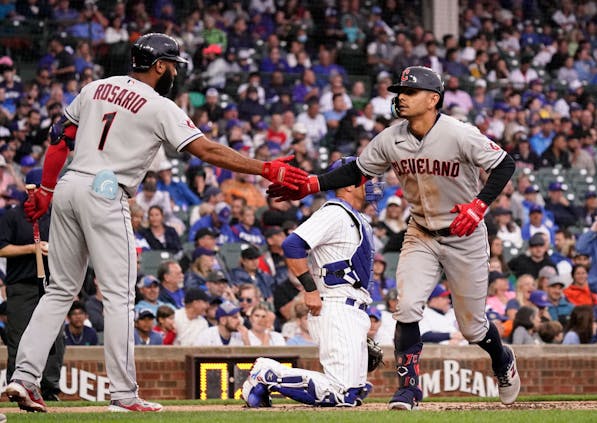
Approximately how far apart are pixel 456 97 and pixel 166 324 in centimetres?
1046

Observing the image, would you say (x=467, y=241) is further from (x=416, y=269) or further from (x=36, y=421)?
(x=36, y=421)

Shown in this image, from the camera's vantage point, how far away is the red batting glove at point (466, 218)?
25.0 feet

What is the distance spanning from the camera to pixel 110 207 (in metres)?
7.30

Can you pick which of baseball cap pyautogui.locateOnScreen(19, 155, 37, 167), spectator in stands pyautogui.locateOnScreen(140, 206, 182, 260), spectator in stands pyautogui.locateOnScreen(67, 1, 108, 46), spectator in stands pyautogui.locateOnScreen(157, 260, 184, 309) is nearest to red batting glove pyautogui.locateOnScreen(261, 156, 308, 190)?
spectator in stands pyautogui.locateOnScreen(157, 260, 184, 309)

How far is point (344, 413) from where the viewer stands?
23.7ft

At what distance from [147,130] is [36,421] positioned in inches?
70.3

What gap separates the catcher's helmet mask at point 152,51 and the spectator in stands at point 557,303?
8128 millimetres

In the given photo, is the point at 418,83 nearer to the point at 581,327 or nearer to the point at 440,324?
the point at 440,324

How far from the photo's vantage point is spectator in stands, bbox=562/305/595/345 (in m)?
13.5

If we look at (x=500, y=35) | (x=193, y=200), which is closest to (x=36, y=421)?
(x=193, y=200)

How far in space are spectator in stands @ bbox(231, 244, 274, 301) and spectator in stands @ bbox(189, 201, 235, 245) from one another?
108 centimetres

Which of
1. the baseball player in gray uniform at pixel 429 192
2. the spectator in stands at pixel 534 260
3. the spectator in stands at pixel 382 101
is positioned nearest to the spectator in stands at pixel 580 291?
the spectator in stands at pixel 534 260

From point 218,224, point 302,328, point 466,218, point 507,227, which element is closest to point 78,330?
point 302,328

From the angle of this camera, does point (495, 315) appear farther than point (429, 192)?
Yes
